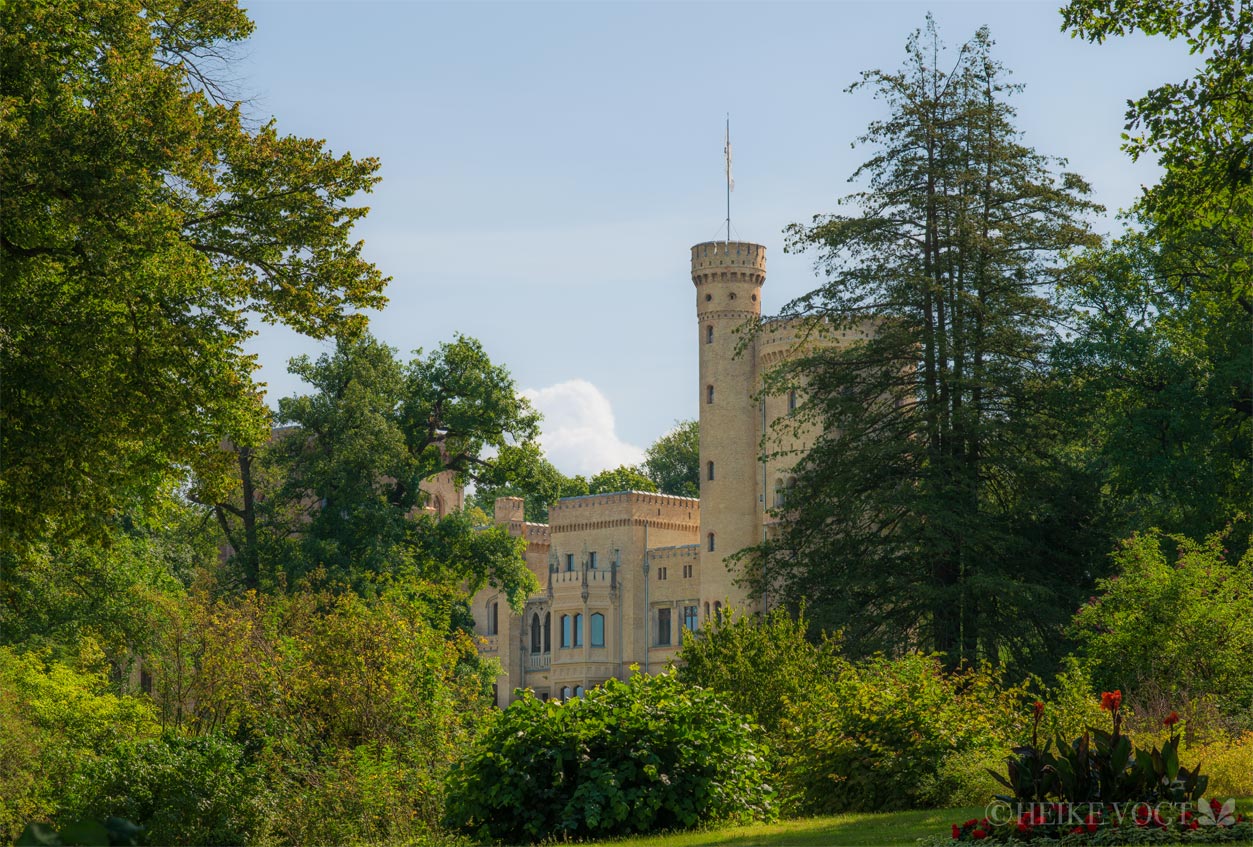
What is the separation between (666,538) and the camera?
2869 inches

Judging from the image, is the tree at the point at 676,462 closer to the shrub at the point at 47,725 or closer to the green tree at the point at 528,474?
the green tree at the point at 528,474

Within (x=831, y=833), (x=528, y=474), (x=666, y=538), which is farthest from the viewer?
(x=666, y=538)

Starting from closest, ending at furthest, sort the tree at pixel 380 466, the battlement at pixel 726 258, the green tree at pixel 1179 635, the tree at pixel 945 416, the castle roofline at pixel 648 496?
the green tree at pixel 1179 635 < the tree at pixel 945 416 < the tree at pixel 380 466 < the battlement at pixel 726 258 < the castle roofline at pixel 648 496

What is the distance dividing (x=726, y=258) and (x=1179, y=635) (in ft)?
145

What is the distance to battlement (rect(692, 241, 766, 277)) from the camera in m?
65.9

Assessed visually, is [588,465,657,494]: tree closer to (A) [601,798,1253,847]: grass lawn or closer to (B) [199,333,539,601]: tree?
(B) [199,333,539,601]: tree

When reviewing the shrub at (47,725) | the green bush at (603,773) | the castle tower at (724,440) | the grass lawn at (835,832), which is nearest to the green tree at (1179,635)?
the grass lawn at (835,832)

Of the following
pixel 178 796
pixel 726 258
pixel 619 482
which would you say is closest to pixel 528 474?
pixel 726 258

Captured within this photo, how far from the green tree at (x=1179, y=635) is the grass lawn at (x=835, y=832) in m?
6.57

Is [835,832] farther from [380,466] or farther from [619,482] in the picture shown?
[619,482]

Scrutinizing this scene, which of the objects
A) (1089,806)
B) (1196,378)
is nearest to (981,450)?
(1196,378)

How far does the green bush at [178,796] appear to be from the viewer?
18.2m

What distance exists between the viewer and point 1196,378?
110 feet

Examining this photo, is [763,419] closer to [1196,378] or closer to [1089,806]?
[1196,378]
